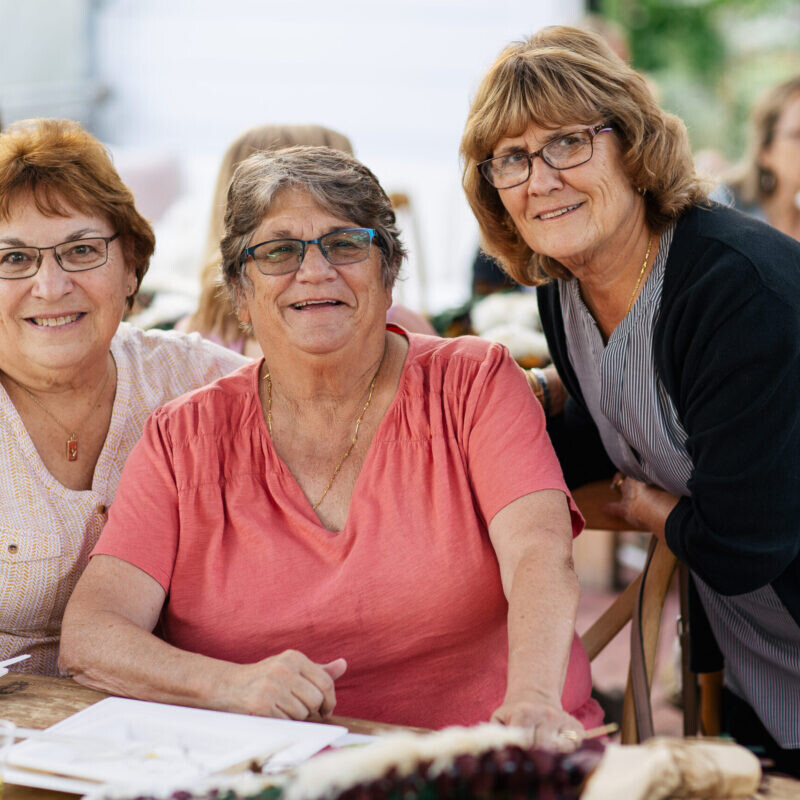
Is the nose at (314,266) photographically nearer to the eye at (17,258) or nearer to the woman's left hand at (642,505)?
the eye at (17,258)

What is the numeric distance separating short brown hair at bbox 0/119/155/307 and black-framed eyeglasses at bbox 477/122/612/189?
75 centimetres

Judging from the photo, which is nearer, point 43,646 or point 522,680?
point 522,680

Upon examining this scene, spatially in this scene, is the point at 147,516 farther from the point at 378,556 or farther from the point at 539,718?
the point at 539,718

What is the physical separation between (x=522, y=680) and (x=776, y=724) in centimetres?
81

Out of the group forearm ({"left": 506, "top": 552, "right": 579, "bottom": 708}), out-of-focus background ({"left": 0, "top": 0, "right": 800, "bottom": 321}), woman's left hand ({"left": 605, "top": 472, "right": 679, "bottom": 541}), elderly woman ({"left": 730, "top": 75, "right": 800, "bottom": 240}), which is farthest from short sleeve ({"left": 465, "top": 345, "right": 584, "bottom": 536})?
out-of-focus background ({"left": 0, "top": 0, "right": 800, "bottom": 321})

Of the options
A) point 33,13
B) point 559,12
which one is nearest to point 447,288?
point 559,12

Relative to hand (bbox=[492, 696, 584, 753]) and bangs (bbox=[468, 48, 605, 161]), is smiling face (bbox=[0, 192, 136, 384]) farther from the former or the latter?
hand (bbox=[492, 696, 584, 753])

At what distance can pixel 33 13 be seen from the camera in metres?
7.88

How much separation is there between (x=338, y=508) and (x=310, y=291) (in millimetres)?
376

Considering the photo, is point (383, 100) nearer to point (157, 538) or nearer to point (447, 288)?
point (447, 288)

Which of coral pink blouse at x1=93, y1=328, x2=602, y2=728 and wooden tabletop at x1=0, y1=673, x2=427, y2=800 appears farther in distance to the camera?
coral pink blouse at x1=93, y1=328, x2=602, y2=728

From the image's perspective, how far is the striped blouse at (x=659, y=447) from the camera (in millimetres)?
1891

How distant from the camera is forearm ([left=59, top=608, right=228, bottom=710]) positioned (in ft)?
4.93

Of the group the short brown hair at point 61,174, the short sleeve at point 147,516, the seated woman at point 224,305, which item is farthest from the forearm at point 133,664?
the seated woman at point 224,305
